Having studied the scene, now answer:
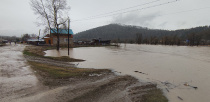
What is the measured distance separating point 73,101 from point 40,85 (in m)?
2.28

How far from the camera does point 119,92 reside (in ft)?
17.6

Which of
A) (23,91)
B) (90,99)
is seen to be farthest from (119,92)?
(23,91)

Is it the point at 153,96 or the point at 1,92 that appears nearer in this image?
the point at 1,92

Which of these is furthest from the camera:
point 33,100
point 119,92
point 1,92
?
point 119,92

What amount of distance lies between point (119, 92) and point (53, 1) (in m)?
28.9

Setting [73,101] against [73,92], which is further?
[73,92]

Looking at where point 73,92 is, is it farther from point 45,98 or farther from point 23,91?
point 23,91

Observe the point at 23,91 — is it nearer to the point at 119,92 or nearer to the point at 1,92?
the point at 1,92

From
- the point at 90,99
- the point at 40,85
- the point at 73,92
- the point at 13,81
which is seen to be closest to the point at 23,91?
the point at 40,85

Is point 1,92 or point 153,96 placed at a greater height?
point 1,92

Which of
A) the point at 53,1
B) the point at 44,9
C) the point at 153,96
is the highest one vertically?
the point at 53,1

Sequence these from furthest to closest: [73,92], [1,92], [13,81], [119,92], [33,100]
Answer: [13,81], [119,92], [73,92], [1,92], [33,100]

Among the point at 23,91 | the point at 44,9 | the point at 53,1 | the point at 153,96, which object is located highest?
the point at 53,1

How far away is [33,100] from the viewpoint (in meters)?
4.09
